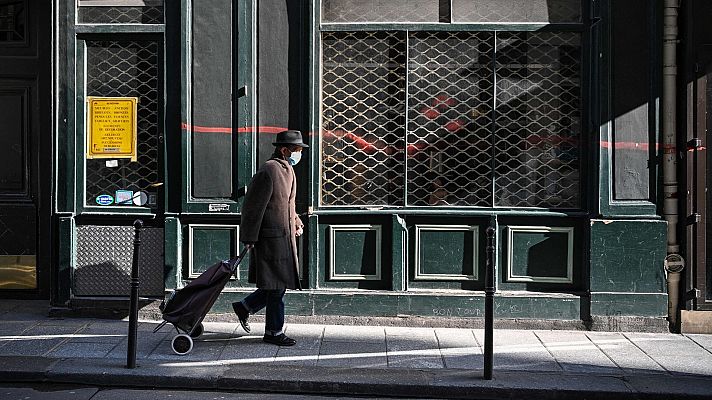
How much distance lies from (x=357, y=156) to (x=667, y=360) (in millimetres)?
3658

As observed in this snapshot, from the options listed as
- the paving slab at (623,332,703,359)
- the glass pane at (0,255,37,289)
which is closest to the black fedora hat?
the glass pane at (0,255,37,289)

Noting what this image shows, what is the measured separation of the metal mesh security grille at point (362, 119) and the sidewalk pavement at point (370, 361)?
1497 mm

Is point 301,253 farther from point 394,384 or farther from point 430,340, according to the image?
point 394,384

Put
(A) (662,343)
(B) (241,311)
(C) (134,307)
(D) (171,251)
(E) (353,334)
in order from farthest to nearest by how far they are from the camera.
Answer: (D) (171,251)
(E) (353,334)
(A) (662,343)
(B) (241,311)
(C) (134,307)

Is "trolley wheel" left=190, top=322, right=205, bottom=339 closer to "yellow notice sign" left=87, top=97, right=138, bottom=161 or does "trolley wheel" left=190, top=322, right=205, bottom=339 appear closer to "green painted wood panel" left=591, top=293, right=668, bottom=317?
"yellow notice sign" left=87, top=97, right=138, bottom=161

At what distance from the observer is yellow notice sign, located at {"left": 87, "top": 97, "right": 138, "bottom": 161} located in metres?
9.31

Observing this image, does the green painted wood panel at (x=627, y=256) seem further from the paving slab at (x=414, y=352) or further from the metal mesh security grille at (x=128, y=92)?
the metal mesh security grille at (x=128, y=92)

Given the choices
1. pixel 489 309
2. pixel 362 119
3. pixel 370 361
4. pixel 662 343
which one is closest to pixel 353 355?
pixel 370 361

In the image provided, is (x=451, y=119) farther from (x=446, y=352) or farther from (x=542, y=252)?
(x=446, y=352)

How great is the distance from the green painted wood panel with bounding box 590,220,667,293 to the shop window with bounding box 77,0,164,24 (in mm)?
5058

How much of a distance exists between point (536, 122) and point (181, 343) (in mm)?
4261

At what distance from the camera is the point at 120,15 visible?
927 centimetres

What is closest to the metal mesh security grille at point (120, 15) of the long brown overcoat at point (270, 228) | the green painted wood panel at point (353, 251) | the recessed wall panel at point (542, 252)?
the long brown overcoat at point (270, 228)

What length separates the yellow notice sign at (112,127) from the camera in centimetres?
931
